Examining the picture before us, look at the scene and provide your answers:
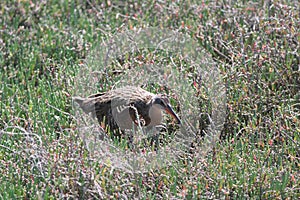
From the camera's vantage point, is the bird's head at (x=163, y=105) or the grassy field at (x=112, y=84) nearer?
the grassy field at (x=112, y=84)

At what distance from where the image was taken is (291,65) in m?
5.84

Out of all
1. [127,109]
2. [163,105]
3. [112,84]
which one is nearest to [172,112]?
[163,105]

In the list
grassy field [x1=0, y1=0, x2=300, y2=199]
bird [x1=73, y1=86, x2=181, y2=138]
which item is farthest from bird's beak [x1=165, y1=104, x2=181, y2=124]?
grassy field [x1=0, y1=0, x2=300, y2=199]

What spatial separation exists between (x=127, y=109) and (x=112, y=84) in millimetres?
716

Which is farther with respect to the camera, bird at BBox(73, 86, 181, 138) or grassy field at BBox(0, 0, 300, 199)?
bird at BBox(73, 86, 181, 138)

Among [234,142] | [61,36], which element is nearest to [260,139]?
[234,142]

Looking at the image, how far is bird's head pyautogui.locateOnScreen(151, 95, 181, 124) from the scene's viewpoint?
16.7 ft

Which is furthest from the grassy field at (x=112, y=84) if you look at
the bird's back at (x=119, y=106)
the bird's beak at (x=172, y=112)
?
the bird's beak at (x=172, y=112)

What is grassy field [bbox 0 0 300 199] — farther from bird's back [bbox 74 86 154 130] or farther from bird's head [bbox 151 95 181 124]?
bird's head [bbox 151 95 181 124]

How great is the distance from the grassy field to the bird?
0.23 m

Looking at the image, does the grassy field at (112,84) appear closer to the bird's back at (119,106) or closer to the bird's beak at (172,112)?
the bird's back at (119,106)

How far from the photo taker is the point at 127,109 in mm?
5074

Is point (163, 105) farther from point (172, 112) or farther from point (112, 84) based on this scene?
point (112, 84)

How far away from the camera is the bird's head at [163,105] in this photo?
5098mm
